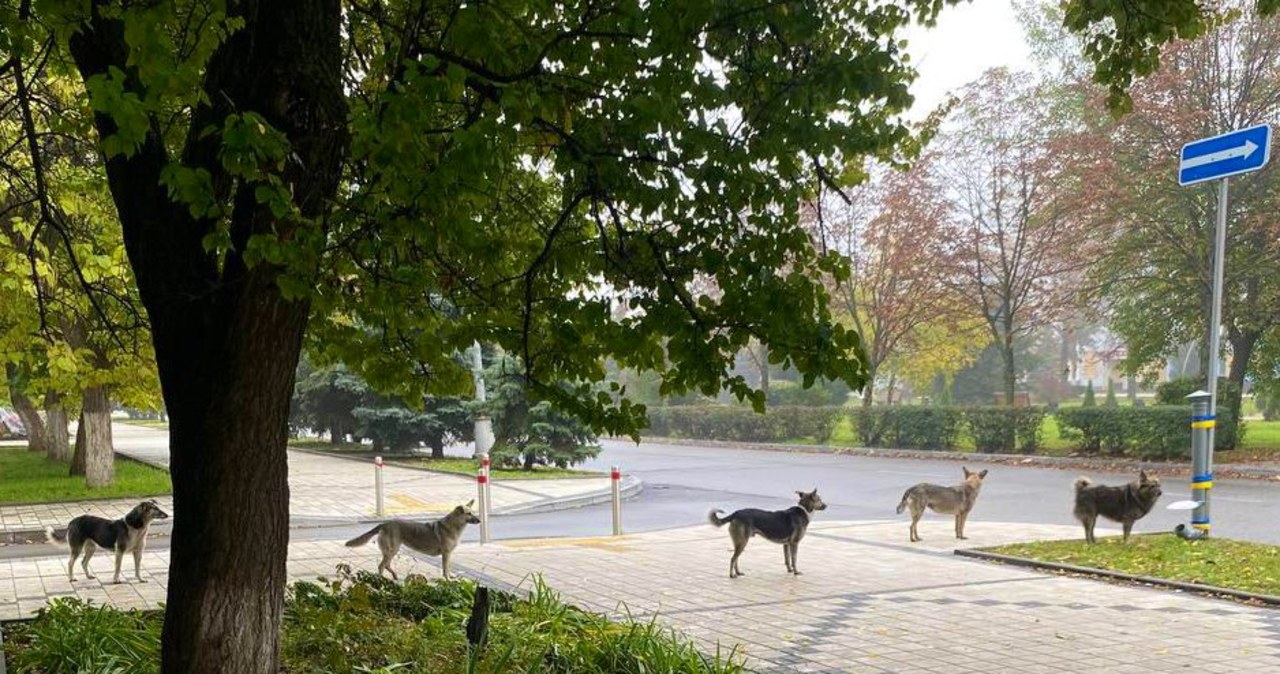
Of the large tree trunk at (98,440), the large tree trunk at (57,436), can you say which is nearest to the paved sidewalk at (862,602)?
the large tree trunk at (98,440)

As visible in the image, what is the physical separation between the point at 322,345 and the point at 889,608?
5.35 metres

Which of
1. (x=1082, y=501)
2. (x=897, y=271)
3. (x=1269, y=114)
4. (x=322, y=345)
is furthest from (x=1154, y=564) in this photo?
(x=897, y=271)

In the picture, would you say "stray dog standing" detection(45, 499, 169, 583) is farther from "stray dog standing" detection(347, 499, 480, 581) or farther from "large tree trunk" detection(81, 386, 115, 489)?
"large tree trunk" detection(81, 386, 115, 489)

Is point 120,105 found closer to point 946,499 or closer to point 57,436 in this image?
point 946,499

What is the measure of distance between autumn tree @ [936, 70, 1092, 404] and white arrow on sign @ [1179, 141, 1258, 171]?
17.4m

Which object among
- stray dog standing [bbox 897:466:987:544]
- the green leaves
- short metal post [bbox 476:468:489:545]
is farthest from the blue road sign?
the green leaves

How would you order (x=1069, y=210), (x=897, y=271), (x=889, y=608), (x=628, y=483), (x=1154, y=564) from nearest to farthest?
1. (x=889, y=608)
2. (x=1154, y=564)
3. (x=628, y=483)
4. (x=1069, y=210)
5. (x=897, y=271)

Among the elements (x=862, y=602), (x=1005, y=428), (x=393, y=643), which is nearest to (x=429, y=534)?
(x=393, y=643)

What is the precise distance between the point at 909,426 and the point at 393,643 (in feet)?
88.1

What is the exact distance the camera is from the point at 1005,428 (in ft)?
89.8

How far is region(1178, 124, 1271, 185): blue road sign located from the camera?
10.5m

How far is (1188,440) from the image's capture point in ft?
72.9

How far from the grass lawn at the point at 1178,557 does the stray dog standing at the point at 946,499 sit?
98cm

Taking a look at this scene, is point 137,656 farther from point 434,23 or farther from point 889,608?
point 889,608
